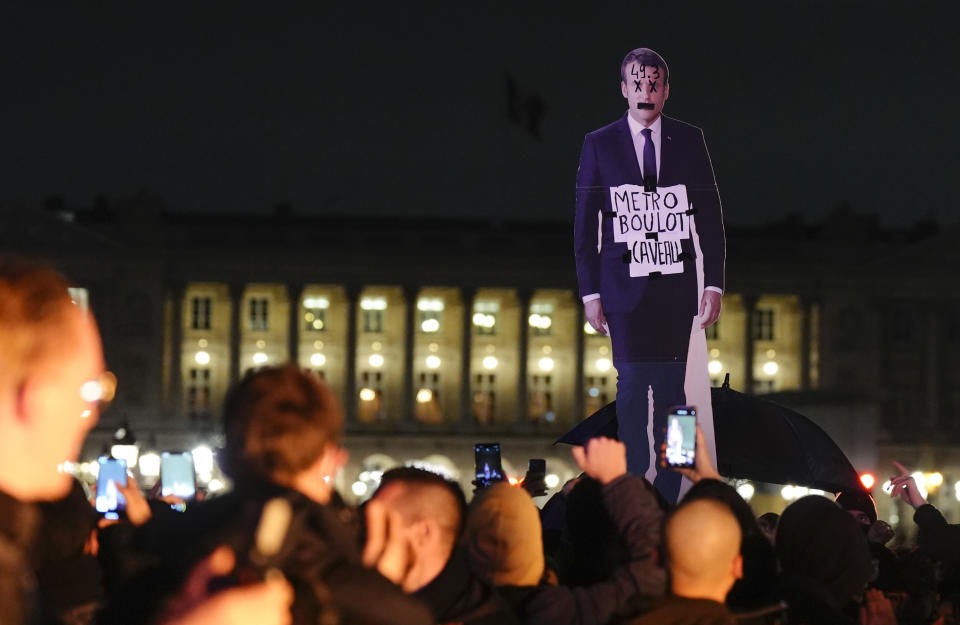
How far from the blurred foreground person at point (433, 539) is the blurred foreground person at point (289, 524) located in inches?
19.7

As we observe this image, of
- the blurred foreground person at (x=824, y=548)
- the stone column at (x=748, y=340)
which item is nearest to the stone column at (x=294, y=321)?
the stone column at (x=748, y=340)

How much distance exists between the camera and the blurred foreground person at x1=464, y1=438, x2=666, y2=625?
496cm

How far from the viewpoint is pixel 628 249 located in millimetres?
8625

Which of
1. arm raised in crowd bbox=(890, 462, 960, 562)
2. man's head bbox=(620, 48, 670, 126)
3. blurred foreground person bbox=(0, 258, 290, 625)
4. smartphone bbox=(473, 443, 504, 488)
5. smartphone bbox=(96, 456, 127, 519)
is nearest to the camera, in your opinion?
blurred foreground person bbox=(0, 258, 290, 625)

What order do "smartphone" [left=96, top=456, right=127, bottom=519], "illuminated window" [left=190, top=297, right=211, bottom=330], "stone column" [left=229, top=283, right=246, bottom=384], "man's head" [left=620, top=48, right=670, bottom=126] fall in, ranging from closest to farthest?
"smartphone" [left=96, top=456, right=127, bottom=519], "man's head" [left=620, top=48, right=670, bottom=126], "stone column" [left=229, top=283, right=246, bottom=384], "illuminated window" [left=190, top=297, right=211, bottom=330]

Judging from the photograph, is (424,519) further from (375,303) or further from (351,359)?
(375,303)

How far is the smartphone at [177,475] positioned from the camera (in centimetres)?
779

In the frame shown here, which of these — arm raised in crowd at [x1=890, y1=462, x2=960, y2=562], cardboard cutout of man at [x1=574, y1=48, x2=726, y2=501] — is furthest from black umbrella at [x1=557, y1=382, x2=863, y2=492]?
arm raised in crowd at [x1=890, y1=462, x2=960, y2=562]

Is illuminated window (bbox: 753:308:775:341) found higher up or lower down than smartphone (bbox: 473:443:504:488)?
higher up

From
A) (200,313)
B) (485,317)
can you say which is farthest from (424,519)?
(485,317)

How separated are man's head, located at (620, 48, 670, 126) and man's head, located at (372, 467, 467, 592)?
4.41 metres

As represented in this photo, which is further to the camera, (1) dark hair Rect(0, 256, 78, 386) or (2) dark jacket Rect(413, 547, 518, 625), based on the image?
(2) dark jacket Rect(413, 547, 518, 625)

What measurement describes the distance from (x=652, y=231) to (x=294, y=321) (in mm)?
73790

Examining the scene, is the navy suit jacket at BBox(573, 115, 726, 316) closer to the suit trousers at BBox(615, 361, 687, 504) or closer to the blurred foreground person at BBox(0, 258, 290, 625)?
the suit trousers at BBox(615, 361, 687, 504)
